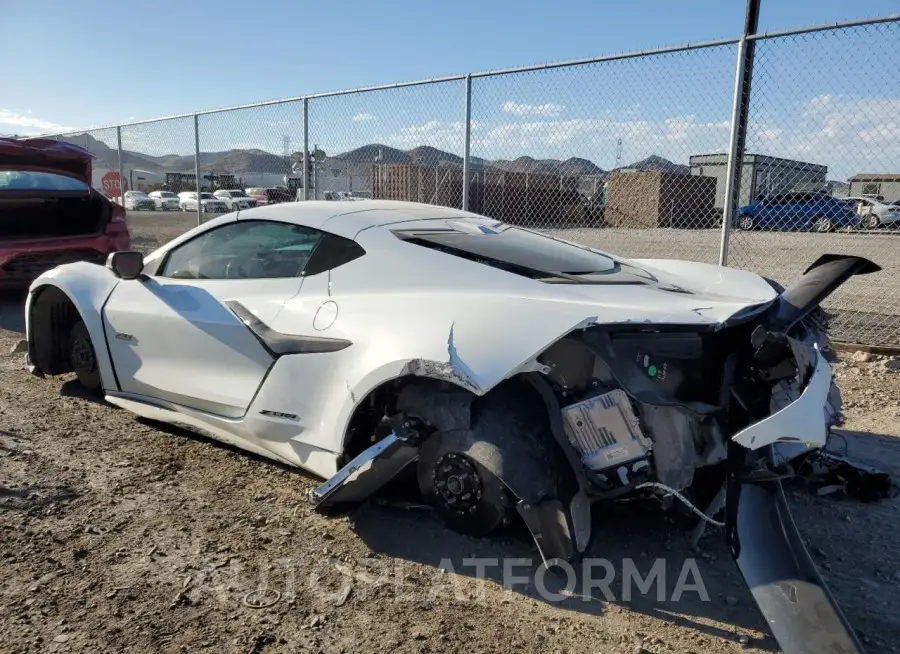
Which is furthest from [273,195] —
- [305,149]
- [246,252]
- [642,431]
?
[642,431]

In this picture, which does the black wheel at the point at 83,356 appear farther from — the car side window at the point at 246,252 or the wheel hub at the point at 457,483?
the wheel hub at the point at 457,483

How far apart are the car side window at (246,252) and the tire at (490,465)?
1.20 meters

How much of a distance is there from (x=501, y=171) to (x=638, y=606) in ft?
17.9

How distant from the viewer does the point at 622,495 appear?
8.64ft

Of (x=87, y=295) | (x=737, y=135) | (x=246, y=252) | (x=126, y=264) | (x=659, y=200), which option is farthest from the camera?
(x=659, y=200)

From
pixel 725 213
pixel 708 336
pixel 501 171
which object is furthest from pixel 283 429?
pixel 501 171

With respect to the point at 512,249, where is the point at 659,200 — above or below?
above

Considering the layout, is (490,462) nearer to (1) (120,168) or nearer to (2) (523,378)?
(2) (523,378)

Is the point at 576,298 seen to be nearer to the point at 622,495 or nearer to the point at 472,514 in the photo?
the point at 622,495

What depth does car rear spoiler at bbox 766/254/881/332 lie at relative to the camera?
8.50 feet

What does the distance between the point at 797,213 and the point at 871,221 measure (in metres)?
1.22

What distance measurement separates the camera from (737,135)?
5379 mm

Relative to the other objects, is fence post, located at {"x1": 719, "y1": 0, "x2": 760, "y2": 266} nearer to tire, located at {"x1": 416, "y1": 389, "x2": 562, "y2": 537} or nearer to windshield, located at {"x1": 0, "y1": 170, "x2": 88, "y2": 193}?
tire, located at {"x1": 416, "y1": 389, "x2": 562, "y2": 537}

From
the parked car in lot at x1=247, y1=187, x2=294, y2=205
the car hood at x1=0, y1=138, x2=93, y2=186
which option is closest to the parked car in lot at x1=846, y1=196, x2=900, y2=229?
the parked car in lot at x1=247, y1=187, x2=294, y2=205
